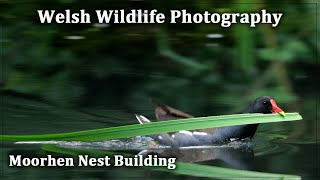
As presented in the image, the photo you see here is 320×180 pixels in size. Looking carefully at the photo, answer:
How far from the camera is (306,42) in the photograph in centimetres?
569

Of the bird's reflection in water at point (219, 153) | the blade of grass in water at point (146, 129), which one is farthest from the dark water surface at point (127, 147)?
the blade of grass in water at point (146, 129)

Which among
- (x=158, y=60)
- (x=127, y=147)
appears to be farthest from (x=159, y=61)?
(x=127, y=147)

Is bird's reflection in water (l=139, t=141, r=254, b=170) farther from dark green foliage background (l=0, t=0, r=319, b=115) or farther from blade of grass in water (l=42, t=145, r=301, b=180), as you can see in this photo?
dark green foliage background (l=0, t=0, r=319, b=115)

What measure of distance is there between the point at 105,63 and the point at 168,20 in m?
0.57

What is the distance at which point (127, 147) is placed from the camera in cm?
488

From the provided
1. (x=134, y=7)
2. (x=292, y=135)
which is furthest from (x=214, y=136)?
(x=134, y=7)

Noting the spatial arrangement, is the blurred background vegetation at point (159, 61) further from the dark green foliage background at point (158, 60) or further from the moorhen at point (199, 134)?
the moorhen at point (199, 134)

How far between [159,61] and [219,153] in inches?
68.6

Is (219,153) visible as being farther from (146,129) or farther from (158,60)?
(158,60)

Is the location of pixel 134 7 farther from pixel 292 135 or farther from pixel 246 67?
pixel 292 135

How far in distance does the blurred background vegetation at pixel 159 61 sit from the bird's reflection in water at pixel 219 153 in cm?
60

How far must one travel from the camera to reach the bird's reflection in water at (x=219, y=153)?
4.58 m

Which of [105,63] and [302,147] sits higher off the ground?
[105,63]

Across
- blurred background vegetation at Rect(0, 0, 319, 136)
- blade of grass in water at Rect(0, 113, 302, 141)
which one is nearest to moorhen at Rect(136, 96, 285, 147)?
blurred background vegetation at Rect(0, 0, 319, 136)
